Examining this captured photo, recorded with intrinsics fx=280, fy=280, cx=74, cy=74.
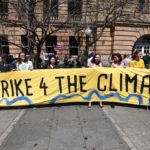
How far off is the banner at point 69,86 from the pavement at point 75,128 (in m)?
0.28

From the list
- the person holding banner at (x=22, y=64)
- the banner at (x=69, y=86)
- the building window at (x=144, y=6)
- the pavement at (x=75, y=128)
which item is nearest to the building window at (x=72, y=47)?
the building window at (x=144, y=6)

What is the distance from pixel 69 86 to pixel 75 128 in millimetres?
2254

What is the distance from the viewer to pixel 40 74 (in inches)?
340

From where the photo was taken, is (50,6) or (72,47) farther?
(72,47)

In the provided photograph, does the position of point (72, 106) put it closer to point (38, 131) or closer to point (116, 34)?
point (38, 131)

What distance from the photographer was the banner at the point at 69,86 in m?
8.60

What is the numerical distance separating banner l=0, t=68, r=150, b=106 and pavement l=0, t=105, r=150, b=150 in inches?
11.0

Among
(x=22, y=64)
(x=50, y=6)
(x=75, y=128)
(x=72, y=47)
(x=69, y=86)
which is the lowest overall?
(x=75, y=128)

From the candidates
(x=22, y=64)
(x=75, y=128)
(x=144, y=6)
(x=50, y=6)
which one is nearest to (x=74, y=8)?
(x=50, y=6)

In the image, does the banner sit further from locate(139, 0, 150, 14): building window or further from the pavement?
locate(139, 0, 150, 14): building window

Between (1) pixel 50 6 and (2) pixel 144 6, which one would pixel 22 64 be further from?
(2) pixel 144 6

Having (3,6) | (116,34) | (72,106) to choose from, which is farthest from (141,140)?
(116,34)

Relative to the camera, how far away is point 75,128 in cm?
663

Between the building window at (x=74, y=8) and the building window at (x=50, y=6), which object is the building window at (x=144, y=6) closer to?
the building window at (x=74, y=8)
